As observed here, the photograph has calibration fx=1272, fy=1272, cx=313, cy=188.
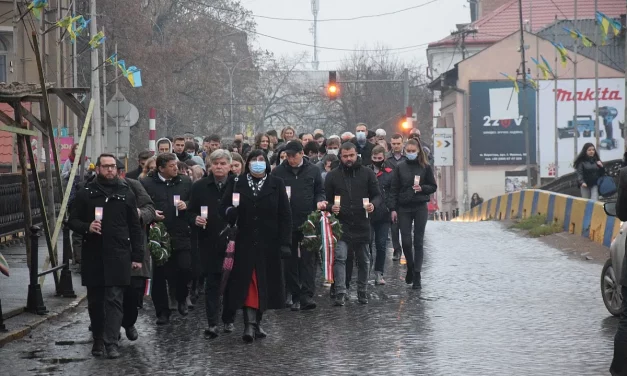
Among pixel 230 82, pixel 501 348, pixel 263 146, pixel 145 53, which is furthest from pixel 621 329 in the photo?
pixel 230 82

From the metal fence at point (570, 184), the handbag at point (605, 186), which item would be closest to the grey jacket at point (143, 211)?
the handbag at point (605, 186)

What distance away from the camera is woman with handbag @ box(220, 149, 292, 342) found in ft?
38.2

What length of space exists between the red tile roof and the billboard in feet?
42.7

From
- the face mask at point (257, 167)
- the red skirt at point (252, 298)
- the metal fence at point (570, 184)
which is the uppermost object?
the face mask at point (257, 167)

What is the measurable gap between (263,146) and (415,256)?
440 cm

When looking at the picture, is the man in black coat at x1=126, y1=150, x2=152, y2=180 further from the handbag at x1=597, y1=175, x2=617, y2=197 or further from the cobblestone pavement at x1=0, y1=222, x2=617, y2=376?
the handbag at x1=597, y1=175, x2=617, y2=197

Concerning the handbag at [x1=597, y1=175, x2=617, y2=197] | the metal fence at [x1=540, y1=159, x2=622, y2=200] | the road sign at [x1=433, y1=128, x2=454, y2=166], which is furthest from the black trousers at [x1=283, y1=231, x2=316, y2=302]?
the road sign at [x1=433, y1=128, x2=454, y2=166]

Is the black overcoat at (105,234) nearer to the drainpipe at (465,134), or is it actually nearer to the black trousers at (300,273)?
the black trousers at (300,273)

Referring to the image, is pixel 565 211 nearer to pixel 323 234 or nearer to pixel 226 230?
pixel 323 234

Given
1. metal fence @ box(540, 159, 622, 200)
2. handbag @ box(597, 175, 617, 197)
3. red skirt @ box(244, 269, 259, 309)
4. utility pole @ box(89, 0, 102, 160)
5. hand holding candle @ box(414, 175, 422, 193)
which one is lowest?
metal fence @ box(540, 159, 622, 200)

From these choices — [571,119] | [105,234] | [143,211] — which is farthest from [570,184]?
[105,234]

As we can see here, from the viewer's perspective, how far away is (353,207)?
14469 mm

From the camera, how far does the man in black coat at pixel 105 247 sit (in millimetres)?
10812

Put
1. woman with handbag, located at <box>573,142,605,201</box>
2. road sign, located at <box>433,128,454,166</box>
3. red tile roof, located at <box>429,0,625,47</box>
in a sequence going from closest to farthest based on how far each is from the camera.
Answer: woman with handbag, located at <box>573,142,605,201</box>, road sign, located at <box>433,128,454,166</box>, red tile roof, located at <box>429,0,625,47</box>
